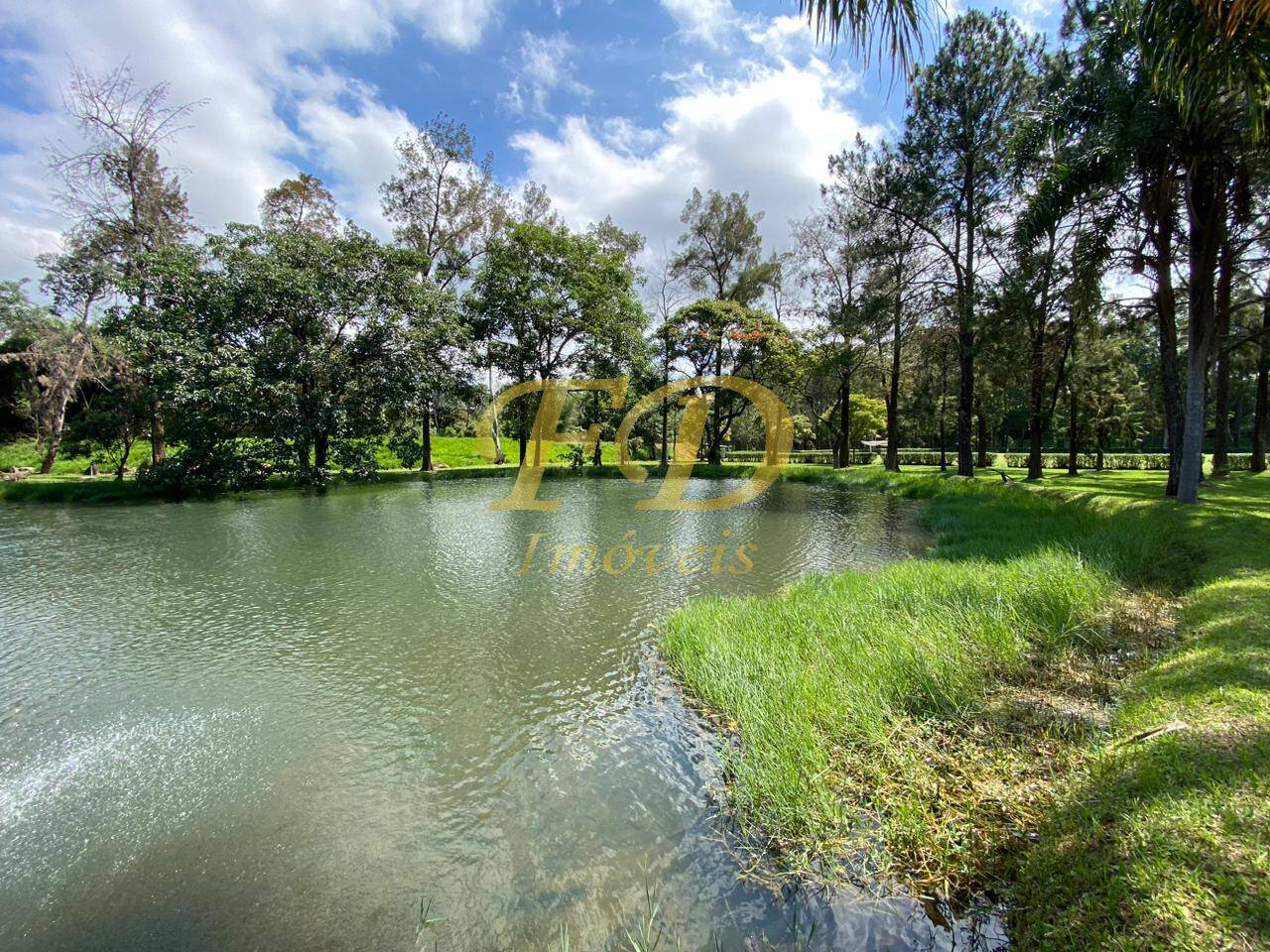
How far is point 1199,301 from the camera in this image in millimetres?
9492

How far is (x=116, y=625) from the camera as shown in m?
6.43

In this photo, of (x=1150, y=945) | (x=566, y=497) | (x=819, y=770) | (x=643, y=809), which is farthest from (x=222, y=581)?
(x=566, y=497)

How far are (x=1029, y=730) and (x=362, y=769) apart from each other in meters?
4.64

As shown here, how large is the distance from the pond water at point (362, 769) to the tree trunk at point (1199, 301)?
7682mm

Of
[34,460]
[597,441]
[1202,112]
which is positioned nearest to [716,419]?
[597,441]

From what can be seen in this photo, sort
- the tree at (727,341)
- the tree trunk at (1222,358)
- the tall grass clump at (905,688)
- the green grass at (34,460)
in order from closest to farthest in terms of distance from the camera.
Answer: the tall grass clump at (905,688)
the tree trunk at (1222,358)
the green grass at (34,460)
the tree at (727,341)

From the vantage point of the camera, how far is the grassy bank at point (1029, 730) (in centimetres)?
209

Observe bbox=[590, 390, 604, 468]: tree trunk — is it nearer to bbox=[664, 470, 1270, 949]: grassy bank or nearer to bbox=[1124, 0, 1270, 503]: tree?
bbox=[1124, 0, 1270, 503]: tree

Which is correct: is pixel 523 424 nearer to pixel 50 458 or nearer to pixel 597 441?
pixel 597 441

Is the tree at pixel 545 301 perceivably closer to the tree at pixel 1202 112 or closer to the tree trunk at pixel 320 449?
the tree trunk at pixel 320 449

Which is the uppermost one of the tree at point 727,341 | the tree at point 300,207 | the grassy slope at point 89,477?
the tree at point 300,207

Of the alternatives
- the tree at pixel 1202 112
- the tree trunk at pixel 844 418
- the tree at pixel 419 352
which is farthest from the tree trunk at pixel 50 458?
the tree trunk at pixel 844 418

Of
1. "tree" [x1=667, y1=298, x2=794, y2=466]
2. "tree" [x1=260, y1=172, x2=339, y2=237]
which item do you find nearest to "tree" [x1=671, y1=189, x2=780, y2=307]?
"tree" [x1=667, y1=298, x2=794, y2=466]

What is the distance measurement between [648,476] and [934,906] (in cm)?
2657
